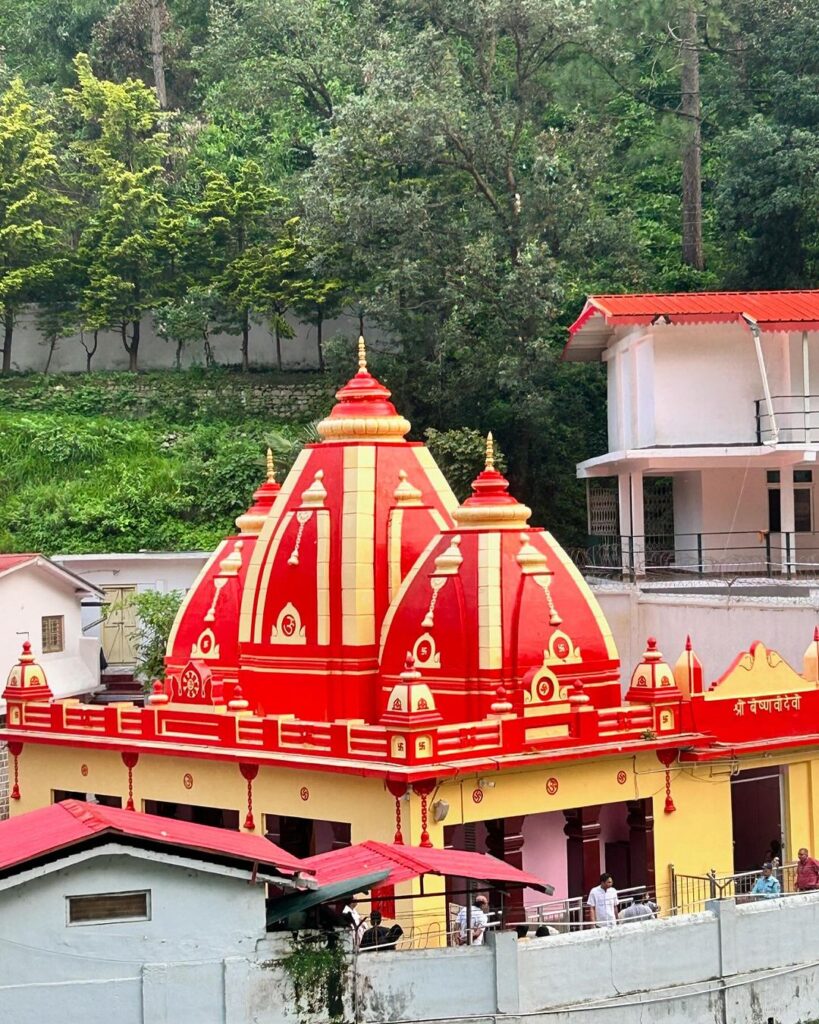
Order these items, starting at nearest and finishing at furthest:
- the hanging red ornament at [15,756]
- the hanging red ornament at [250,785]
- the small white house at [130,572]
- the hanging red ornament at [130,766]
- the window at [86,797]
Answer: the hanging red ornament at [250,785] < the hanging red ornament at [130,766] < the window at [86,797] < the hanging red ornament at [15,756] < the small white house at [130,572]

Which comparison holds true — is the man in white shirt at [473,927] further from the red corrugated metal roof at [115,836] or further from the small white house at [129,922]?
the small white house at [129,922]

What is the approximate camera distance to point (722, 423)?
127ft

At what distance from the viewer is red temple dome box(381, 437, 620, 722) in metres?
26.2

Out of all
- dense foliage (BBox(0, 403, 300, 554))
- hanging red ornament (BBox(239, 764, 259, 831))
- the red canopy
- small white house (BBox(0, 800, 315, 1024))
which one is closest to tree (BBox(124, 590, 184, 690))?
dense foliage (BBox(0, 403, 300, 554))

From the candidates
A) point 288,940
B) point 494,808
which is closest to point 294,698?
point 494,808

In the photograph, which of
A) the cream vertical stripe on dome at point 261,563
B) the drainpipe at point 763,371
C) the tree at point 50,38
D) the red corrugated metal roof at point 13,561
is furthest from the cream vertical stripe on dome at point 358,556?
the tree at point 50,38

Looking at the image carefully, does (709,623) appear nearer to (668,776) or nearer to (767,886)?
(668,776)

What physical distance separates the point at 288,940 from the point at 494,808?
5.85 metres

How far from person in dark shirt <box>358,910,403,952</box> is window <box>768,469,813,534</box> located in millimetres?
19747

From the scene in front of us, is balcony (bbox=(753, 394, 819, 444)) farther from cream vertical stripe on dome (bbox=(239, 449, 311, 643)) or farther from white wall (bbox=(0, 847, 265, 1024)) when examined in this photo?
white wall (bbox=(0, 847, 265, 1024))

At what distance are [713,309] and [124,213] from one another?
20.9m

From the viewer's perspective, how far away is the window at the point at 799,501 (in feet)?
131

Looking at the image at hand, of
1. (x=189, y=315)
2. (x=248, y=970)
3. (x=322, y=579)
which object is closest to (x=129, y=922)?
(x=248, y=970)

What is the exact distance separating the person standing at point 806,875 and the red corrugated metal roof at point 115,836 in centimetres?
843
